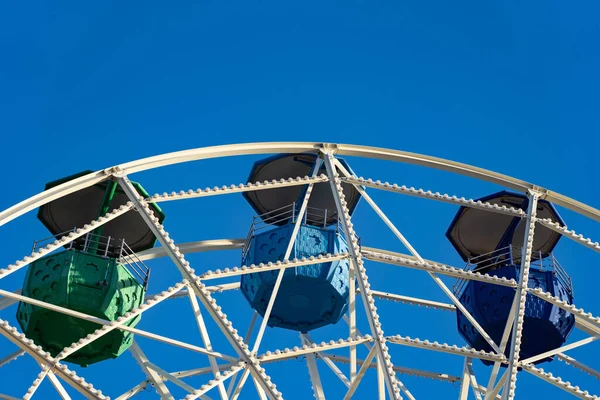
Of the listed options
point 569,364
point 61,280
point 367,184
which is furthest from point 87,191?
point 569,364

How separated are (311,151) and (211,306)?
20.6 feet

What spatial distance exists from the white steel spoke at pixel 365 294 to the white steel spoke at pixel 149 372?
629 cm

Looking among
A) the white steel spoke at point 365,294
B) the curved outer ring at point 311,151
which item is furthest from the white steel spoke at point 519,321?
the white steel spoke at point 365,294

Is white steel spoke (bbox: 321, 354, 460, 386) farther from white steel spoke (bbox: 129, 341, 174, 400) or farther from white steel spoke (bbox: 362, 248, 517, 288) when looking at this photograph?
white steel spoke (bbox: 362, 248, 517, 288)

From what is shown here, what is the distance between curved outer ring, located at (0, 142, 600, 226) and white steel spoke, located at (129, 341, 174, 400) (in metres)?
6.07

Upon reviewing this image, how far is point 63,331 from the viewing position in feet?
104

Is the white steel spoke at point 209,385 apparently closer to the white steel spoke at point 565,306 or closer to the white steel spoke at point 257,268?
the white steel spoke at point 257,268

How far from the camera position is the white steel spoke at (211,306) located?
26.1 metres

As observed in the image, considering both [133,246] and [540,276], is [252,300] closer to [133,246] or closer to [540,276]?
[133,246]

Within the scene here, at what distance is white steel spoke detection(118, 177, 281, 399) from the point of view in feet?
85.8

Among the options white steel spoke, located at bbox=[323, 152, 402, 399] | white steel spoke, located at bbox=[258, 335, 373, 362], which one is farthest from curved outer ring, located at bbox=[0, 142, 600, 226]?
white steel spoke, located at bbox=[258, 335, 373, 362]

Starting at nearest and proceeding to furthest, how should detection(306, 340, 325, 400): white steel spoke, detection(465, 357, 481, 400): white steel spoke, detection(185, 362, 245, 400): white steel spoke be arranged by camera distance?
detection(185, 362, 245, 400): white steel spoke < detection(306, 340, 325, 400): white steel spoke < detection(465, 357, 481, 400): white steel spoke

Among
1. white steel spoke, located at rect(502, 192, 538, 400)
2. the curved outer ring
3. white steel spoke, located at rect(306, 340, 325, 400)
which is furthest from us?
white steel spoke, located at rect(306, 340, 325, 400)

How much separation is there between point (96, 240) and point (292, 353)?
9.78 m
